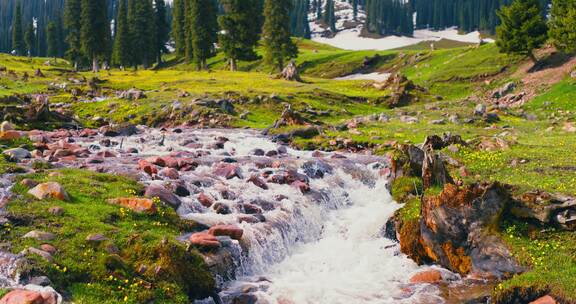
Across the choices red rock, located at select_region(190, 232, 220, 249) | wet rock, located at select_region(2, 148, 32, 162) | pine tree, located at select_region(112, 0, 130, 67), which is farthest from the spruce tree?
red rock, located at select_region(190, 232, 220, 249)

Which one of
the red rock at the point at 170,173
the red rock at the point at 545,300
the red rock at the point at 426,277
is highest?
the red rock at the point at 170,173

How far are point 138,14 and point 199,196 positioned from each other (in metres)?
97.2

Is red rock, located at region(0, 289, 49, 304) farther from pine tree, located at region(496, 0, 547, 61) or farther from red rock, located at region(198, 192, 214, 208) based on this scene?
pine tree, located at region(496, 0, 547, 61)

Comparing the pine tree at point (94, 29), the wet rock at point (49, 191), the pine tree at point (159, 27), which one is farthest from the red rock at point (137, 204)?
the pine tree at point (159, 27)

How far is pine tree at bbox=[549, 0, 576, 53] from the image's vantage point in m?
Answer: 58.1

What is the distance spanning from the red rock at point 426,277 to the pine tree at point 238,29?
78247mm

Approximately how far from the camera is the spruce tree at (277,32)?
8831 centimetres

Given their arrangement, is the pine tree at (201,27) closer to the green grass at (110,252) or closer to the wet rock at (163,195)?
the wet rock at (163,195)

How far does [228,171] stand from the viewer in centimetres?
2642

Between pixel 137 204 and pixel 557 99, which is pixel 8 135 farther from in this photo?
pixel 557 99

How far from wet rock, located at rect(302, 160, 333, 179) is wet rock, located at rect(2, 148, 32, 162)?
15.3 m

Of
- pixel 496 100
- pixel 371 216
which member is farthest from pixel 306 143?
pixel 496 100

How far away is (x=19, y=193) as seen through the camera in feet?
59.7

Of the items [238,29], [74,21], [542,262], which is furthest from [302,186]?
[74,21]
